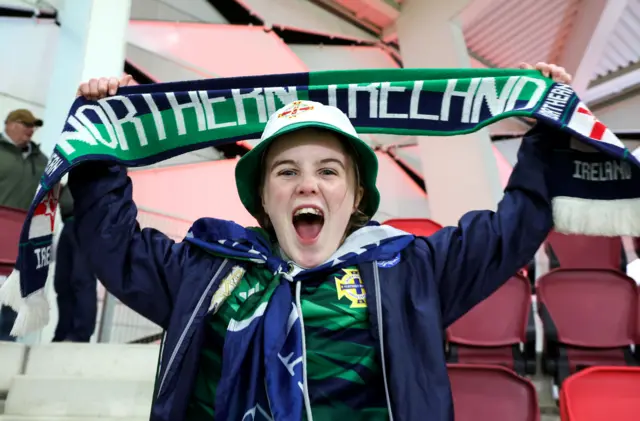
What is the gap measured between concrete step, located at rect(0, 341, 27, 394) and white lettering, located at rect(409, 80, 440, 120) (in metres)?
1.82

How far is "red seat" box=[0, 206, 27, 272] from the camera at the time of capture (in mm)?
2672

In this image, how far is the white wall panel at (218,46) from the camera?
4.71 meters

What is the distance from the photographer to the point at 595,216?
1.23 meters

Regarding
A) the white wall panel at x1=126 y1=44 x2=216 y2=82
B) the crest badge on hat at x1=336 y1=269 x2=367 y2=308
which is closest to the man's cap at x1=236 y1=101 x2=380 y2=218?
the crest badge on hat at x1=336 y1=269 x2=367 y2=308

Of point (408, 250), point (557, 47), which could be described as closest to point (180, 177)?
point (408, 250)

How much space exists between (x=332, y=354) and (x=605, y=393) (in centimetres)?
100

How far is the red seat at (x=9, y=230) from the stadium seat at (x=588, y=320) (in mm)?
2361

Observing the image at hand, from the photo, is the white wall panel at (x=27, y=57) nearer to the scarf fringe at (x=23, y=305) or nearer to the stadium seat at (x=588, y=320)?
the scarf fringe at (x=23, y=305)

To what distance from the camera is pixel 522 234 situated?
1181 millimetres

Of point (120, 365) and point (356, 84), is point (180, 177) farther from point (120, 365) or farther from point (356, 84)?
point (356, 84)

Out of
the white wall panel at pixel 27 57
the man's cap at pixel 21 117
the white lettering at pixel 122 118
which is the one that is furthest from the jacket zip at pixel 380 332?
the white wall panel at pixel 27 57

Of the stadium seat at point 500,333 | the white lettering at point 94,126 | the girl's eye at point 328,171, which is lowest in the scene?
the stadium seat at point 500,333

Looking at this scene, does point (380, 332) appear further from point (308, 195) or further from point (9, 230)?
point (9, 230)

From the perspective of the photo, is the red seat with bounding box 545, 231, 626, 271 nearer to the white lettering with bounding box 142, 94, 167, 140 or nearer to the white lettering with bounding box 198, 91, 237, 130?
the white lettering with bounding box 198, 91, 237, 130
